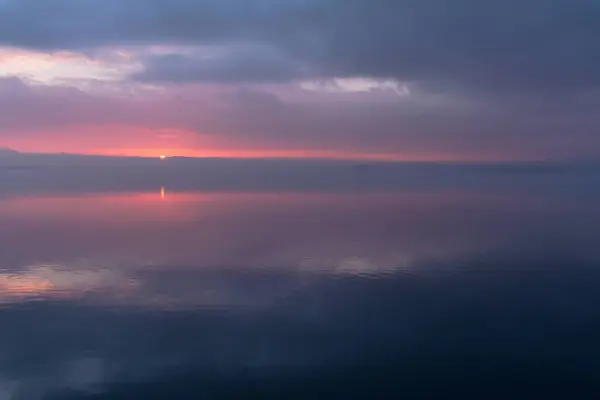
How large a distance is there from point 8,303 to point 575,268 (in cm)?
2007

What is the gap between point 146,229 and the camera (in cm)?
3334

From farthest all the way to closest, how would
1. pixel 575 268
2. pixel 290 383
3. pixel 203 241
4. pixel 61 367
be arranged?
pixel 203 241 → pixel 575 268 → pixel 61 367 → pixel 290 383

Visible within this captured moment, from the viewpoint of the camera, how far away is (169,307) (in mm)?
18031

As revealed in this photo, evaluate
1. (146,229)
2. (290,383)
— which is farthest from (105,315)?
(146,229)

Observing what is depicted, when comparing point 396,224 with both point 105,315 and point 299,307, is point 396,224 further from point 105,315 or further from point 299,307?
point 105,315

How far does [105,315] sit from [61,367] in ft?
11.3

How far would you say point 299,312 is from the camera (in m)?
17.4

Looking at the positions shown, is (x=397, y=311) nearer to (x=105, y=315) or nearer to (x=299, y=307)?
(x=299, y=307)

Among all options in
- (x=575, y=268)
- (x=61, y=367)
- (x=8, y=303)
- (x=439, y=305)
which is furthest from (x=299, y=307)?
(x=575, y=268)

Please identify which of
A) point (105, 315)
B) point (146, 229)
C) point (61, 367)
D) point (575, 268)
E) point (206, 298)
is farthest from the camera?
point (146, 229)

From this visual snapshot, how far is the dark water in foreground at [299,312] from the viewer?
43.2 feet

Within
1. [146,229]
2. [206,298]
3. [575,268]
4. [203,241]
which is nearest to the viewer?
[206,298]

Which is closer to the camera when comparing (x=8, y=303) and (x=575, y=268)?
(x=8, y=303)

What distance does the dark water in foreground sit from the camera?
13172 mm
